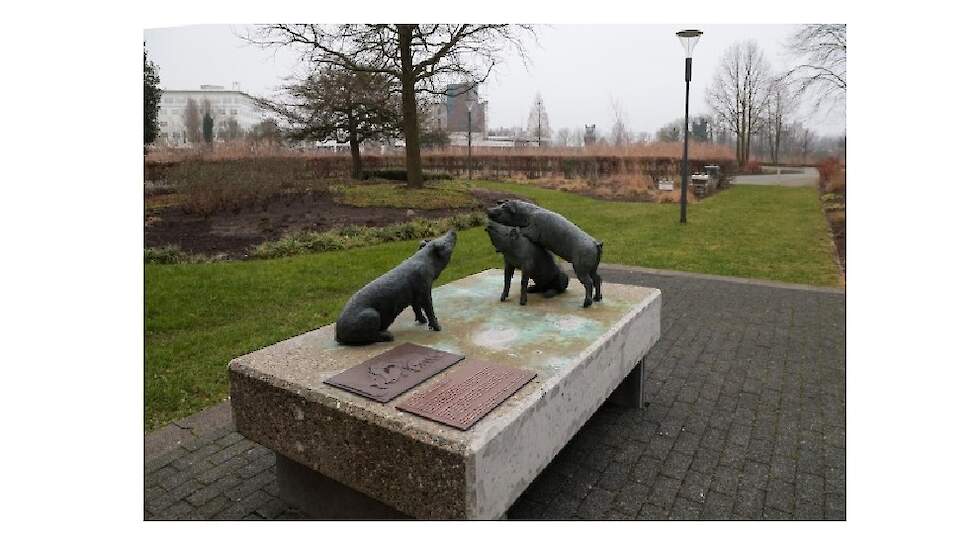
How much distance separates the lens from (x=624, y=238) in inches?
442

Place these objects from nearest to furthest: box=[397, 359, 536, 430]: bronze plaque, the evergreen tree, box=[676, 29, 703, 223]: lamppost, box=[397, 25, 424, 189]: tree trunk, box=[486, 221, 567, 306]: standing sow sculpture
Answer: box=[397, 359, 536, 430]: bronze plaque < box=[486, 221, 567, 306]: standing sow sculpture < the evergreen tree < box=[676, 29, 703, 223]: lamppost < box=[397, 25, 424, 189]: tree trunk

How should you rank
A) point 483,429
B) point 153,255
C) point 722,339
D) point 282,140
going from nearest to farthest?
point 483,429 → point 722,339 → point 153,255 → point 282,140

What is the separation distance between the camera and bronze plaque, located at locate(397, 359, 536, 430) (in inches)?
92.0

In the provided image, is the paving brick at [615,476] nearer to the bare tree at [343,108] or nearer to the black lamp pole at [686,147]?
the bare tree at [343,108]

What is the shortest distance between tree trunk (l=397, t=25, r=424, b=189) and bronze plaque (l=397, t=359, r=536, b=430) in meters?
6.34

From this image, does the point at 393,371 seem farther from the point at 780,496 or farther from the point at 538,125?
the point at 538,125

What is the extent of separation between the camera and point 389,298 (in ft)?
10.5

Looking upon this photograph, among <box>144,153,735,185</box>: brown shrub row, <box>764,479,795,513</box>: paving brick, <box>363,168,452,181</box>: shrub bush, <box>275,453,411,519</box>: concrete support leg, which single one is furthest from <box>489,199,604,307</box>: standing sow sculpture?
<box>363,168,452,181</box>: shrub bush

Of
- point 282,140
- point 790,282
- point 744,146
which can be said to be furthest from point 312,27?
point 790,282

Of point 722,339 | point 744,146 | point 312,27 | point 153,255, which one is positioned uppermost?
point 312,27

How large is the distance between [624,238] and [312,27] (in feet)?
23.6

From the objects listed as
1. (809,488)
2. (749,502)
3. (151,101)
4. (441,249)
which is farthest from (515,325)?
(151,101)

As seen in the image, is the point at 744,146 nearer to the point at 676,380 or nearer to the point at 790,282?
the point at 790,282

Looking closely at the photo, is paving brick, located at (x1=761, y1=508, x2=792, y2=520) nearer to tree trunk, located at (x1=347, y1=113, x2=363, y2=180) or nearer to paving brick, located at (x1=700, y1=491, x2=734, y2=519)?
paving brick, located at (x1=700, y1=491, x2=734, y2=519)
